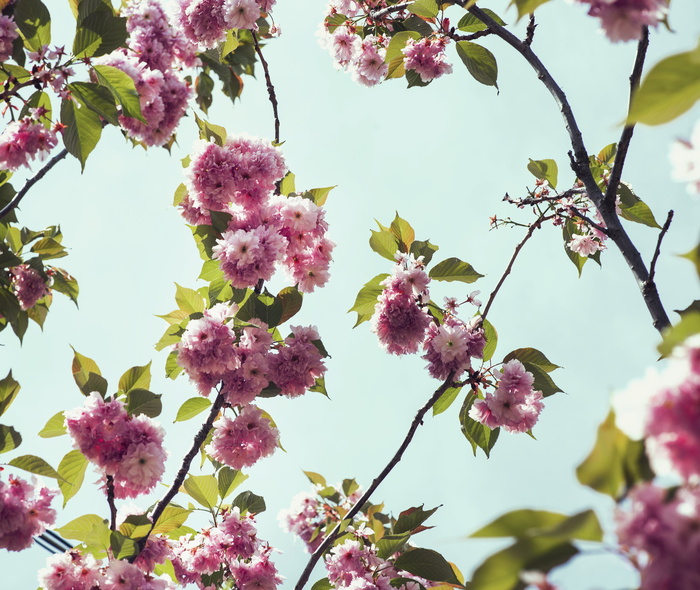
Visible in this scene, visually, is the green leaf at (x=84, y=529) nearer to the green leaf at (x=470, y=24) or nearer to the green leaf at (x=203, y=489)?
the green leaf at (x=203, y=489)

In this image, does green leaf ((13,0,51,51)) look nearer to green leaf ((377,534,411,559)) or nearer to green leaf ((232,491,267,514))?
green leaf ((232,491,267,514))

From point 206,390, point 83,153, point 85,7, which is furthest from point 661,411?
point 85,7

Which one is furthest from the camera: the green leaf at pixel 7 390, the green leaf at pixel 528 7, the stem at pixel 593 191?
the green leaf at pixel 7 390

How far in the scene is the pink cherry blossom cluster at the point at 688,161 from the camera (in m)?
0.93

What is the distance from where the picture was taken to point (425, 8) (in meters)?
3.09

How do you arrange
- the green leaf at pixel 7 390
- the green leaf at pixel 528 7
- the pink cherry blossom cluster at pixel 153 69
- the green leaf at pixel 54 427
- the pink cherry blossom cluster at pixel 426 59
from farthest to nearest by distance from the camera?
the pink cherry blossom cluster at pixel 426 59, the pink cherry blossom cluster at pixel 153 69, the green leaf at pixel 54 427, the green leaf at pixel 7 390, the green leaf at pixel 528 7

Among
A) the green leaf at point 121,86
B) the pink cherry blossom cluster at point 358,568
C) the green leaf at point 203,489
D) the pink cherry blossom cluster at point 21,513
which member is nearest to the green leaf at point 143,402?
the pink cherry blossom cluster at point 21,513

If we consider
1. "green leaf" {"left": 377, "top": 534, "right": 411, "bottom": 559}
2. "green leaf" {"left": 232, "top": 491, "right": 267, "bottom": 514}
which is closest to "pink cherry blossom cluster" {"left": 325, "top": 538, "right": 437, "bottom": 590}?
"green leaf" {"left": 377, "top": 534, "right": 411, "bottom": 559}

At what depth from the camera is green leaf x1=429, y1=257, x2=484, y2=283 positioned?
10.1 feet

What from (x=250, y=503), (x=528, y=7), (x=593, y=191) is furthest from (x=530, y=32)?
(x=250, y=503)

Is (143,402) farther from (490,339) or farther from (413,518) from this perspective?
(490,339)

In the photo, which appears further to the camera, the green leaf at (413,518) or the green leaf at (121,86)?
the green leaf at (413,518)

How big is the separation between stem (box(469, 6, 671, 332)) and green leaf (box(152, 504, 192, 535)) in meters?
2.10

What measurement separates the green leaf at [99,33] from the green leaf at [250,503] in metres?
2.36
